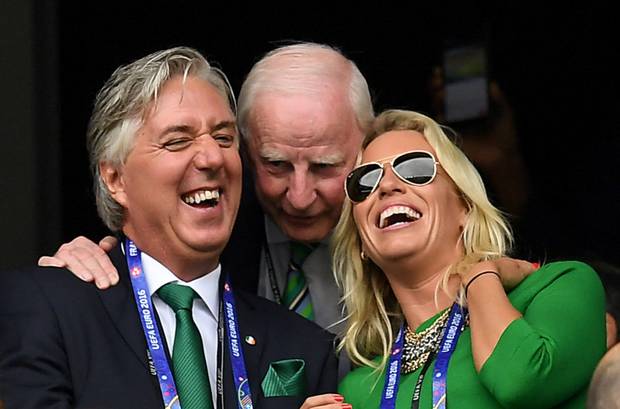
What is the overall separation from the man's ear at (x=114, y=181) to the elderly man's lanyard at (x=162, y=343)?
4.8 inches

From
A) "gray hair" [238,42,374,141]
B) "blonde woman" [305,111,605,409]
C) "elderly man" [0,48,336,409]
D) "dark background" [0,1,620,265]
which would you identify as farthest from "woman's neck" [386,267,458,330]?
"dark background" [0,1,620,265]

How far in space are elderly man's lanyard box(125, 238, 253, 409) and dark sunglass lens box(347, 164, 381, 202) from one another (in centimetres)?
44

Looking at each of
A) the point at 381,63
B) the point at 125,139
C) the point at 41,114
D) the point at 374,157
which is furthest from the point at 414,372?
the point at 381,63

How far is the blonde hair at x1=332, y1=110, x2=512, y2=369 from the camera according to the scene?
14.3 feet

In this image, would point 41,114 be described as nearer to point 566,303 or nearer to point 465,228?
point 465,228

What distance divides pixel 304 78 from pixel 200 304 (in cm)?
86

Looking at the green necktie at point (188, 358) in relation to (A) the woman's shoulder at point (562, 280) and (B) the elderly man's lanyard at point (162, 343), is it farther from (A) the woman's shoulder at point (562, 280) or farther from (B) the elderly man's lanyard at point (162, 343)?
(A) the woman's shoulder at point (562, 280)

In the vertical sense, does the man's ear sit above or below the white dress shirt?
above

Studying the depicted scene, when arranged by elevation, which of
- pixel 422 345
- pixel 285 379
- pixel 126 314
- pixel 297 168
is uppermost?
pixel 297 168

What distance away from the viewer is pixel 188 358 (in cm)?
411

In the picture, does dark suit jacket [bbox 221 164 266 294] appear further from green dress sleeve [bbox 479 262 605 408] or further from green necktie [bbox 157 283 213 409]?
green dress sleeve [bbox 479 262 605 408]

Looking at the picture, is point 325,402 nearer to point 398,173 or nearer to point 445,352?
point 445,352

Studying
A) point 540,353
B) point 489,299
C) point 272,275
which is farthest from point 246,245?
point 540,353

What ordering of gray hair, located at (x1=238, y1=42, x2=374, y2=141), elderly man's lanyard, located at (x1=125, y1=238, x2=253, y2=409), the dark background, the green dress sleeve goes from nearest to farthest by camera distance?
1. the green dress sleeve
2. elderly man's lanyard, located at (x1=125, y1=238, x2=253, y2=409)
3. gray hair, located at (x1=238, y1=42, x2=374, y2=141)
4. the dark background
